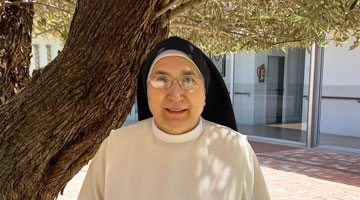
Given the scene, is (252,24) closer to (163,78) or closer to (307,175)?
(163,78)

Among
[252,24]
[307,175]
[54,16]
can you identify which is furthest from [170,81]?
[307,175]

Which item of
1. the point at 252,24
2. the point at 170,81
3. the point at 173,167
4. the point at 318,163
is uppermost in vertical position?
the point at 252,24

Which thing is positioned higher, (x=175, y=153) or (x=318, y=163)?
(x=175, y=153)

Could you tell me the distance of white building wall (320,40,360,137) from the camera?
34.9 feet

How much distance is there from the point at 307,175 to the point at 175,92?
638 cm

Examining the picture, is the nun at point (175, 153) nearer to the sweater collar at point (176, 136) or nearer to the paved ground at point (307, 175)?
the sweater collar at point (176, 136)

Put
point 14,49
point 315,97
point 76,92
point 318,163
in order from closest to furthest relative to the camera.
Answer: point 76,92 → point 14,49 → point 318,163 → point 315,97

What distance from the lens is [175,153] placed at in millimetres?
1700

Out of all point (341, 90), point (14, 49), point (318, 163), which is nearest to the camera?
point (14, 49)

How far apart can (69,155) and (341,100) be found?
988 cm

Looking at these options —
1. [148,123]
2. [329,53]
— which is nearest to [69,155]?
[148,123]

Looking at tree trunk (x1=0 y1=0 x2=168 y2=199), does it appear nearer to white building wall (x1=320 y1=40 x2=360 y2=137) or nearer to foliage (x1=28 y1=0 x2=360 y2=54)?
A: foliage (x1=28 y1=0 x2=360 y2=54)

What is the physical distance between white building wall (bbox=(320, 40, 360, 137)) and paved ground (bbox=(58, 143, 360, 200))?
1472 mm

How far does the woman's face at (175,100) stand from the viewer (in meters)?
1.68
